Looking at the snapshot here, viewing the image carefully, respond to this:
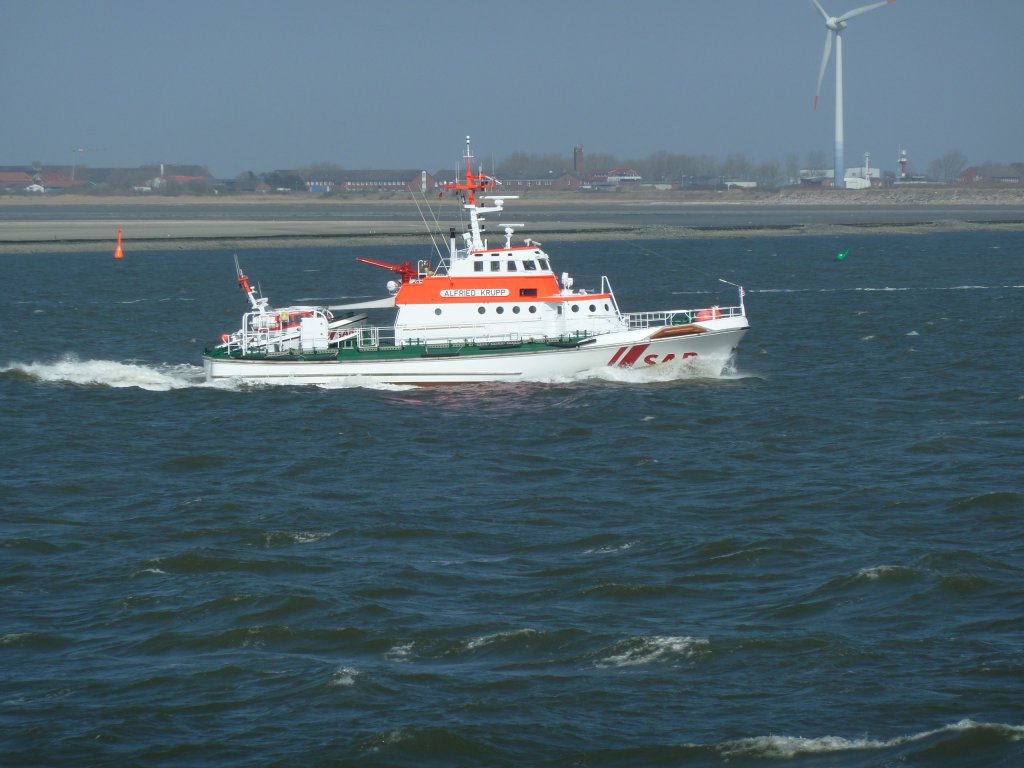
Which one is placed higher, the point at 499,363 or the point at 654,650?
the point at 499,363

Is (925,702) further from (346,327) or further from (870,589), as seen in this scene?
(346,327)

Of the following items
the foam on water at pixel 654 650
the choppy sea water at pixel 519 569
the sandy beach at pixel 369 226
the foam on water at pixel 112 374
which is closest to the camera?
the choppy sea water at pixel 519 569

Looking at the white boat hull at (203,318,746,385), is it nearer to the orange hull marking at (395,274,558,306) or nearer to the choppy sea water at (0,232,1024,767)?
the choppy sea water at (0,232,1024,767)

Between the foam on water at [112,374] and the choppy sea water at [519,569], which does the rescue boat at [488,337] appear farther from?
the foam on water at [112,374]

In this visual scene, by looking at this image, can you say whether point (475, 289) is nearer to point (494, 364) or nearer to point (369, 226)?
point (494, 364)

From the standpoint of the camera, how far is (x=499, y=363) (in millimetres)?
43875

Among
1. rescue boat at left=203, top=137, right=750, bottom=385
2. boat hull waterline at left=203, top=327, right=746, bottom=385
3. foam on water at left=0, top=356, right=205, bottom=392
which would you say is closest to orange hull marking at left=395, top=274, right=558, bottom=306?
rescue boat at left=203, top=137, right=750, bottom=385

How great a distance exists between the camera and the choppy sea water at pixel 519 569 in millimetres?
19062

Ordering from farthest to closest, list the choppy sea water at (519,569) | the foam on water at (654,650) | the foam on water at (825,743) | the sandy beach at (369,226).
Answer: the sandy beach at (369,226) → the foam on water at (654,650) → the choppy sea water at (519,569) → the foam on water at (825,743)

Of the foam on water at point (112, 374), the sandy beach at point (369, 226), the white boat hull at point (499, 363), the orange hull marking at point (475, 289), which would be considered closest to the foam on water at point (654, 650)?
the white boat hull at point (499, 363)

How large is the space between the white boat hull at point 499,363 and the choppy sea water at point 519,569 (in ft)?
1.98

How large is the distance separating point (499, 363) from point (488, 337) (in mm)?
1249

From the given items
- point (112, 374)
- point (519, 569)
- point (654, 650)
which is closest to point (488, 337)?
point (112, 374)

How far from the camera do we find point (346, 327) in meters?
46.4
